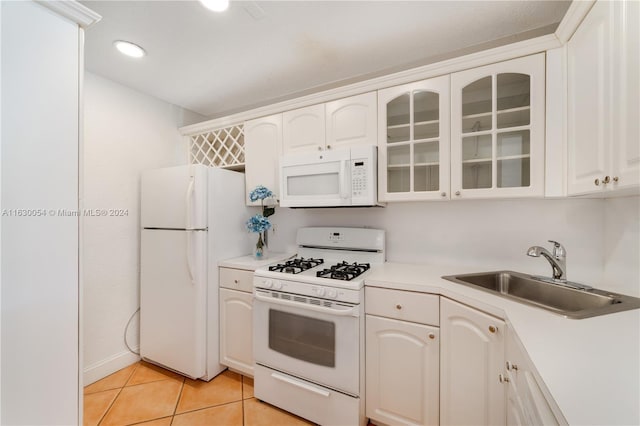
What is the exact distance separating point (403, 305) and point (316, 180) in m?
1.02

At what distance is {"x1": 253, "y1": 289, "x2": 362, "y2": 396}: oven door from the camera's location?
152cm

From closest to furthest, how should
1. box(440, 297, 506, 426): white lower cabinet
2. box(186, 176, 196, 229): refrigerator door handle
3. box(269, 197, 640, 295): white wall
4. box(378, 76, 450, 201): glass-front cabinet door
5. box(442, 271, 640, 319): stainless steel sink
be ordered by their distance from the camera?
box(442, 271, 640, 319): stainless steel sink < box(440, 297, 506, 426): white lower cabinet < box(269, 197, 640, 295): white wall < box(378, 76, 450, 201): glass-front cabinet door < box(186, 176, 196, 229): refrigerator door handle

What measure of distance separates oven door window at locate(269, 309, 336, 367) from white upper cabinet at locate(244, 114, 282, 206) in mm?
1013

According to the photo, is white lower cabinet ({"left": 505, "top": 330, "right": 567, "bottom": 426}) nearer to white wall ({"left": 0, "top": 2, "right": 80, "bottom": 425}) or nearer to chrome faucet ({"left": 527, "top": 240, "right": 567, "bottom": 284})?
chrome faucet ({"left": 527, "top": 240, "right": 567, "bottom": 284})

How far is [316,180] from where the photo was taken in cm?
197

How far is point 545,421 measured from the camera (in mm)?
618

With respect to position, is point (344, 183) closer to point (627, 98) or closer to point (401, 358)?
point (401, 358)

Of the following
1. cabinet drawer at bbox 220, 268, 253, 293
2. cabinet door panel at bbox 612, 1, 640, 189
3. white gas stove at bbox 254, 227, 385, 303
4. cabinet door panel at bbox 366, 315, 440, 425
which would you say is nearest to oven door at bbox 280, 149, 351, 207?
white gas stove at bbox 254, 227, 385, 303

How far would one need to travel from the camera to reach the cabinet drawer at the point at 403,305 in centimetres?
141

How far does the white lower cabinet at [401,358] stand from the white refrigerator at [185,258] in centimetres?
123

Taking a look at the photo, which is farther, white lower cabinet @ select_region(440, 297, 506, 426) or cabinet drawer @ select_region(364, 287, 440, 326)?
cabinet drawer @ select_region(364, 287, 440, 326)

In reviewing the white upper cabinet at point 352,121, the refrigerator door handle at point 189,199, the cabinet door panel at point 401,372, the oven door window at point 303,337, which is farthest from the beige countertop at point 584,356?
the refrigerator door handle at point 189,199

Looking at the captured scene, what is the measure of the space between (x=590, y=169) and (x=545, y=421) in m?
1.11

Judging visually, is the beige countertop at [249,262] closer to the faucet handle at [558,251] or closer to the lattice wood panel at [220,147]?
the lattice wood panel at [220,147]
